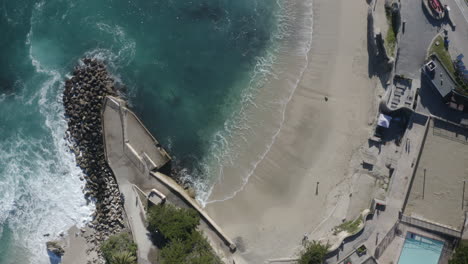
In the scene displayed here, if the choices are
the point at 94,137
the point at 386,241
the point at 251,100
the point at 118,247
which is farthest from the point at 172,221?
the point at 386,241

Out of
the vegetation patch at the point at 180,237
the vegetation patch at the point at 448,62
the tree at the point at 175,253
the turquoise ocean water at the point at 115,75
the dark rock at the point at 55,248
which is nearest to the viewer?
the tree at the point at 175,253

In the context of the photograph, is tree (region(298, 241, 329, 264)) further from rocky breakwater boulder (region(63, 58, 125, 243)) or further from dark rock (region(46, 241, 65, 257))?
dark rock (region(46, 241, 65, 257))

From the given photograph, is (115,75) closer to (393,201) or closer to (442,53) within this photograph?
A: (393,201)

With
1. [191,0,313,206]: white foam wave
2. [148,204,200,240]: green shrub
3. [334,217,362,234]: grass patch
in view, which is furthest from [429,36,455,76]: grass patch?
[148,204,200,240]: green shrub

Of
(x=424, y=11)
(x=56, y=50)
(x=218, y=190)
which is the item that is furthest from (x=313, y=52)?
(x=56, y=50)

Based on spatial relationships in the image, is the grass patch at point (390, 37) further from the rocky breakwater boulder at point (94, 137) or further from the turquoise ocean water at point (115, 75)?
the rocky breakwater boulder at point (94, 137)

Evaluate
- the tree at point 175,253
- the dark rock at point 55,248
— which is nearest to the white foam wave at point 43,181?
the dark rock at point 55,248
